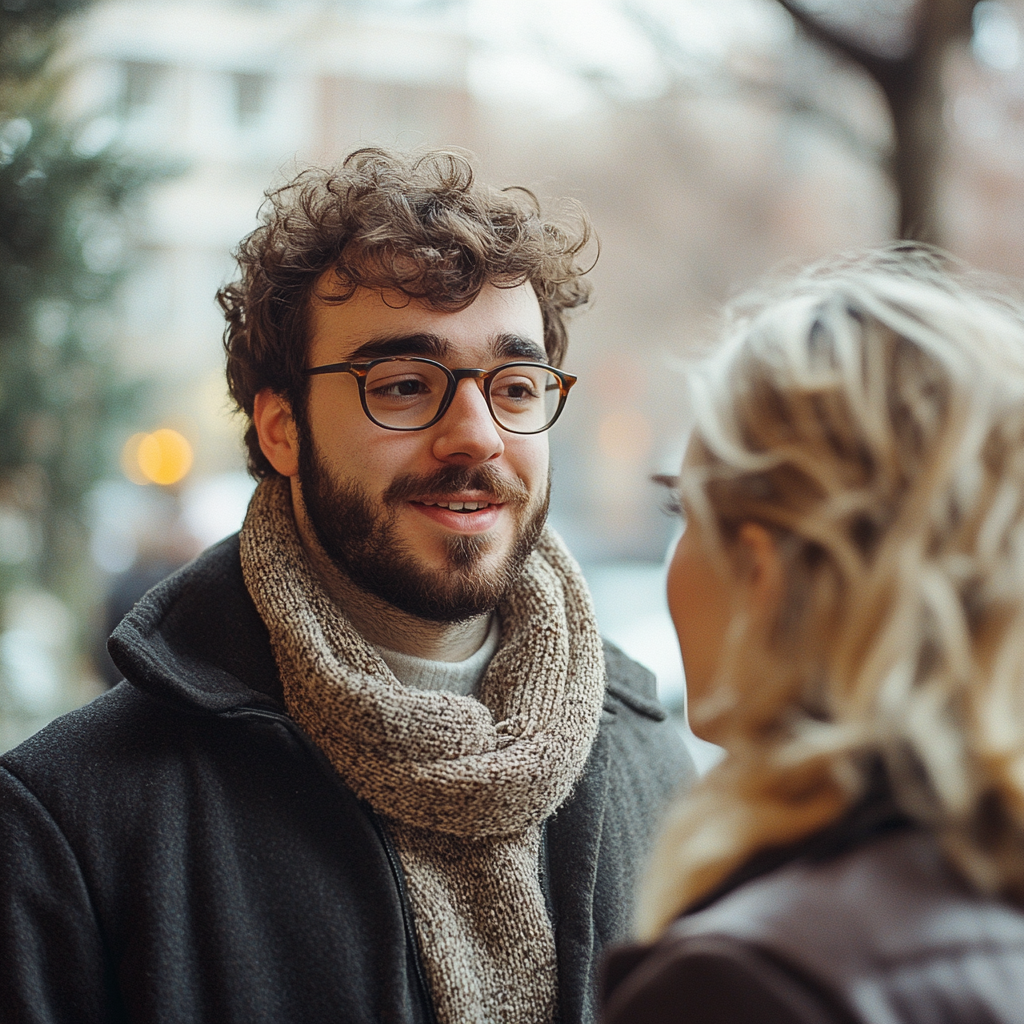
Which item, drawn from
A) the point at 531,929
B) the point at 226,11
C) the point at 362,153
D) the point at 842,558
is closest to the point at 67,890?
the point at 531,929

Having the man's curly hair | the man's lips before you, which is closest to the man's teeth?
the man's lips

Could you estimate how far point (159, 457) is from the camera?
7512 millimetres

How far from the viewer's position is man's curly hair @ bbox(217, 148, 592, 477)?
2.00 m

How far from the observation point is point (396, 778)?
5.83ft

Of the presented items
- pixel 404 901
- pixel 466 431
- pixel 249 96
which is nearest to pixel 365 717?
pixel 404 901

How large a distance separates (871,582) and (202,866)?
3.80 feet

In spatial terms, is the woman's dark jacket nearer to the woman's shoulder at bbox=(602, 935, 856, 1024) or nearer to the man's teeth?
the woman's shoulder at bbox=(602, 935, 856, 1024)

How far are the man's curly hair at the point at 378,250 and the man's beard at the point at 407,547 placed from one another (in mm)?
265

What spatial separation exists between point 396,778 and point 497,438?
0.63 meters

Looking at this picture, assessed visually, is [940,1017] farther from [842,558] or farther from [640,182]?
[640,182]

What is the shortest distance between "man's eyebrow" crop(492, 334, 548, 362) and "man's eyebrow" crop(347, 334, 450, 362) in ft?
0.34

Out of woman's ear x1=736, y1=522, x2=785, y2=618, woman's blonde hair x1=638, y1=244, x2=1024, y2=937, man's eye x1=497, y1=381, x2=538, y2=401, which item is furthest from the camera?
man's eye x1=497, y1=381, x2=538, y2=401

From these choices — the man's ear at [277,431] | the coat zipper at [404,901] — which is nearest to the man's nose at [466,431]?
the man's ear at [277,431]

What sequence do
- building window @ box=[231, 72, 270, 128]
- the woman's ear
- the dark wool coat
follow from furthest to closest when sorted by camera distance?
building window @ box=[231, 72, 270, 128], the dark wool coat, the woman's ear
